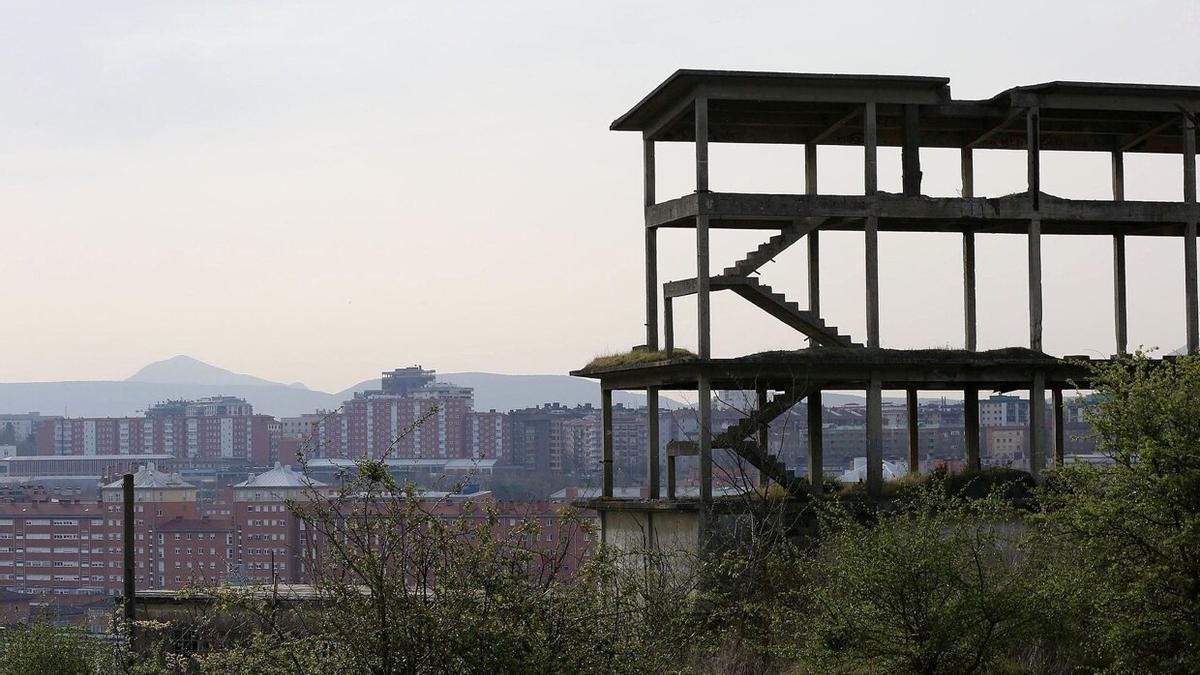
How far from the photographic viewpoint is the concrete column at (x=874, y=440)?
33375mm

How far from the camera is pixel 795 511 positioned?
33.0m

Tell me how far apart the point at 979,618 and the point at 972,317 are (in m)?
15.7

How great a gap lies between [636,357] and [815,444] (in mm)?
4258

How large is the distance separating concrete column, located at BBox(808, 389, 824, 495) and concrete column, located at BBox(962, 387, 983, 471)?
312cm

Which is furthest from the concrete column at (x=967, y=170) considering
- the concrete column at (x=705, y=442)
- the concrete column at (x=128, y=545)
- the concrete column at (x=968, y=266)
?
the concrete column at (x=128, y=545)

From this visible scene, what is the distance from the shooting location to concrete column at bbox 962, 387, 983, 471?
3688 centimetres

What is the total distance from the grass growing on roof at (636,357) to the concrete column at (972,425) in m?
6.79

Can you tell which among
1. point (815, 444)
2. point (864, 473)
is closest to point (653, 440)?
point (815, 444)

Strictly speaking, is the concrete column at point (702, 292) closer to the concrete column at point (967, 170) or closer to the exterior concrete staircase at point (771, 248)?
the exterior concrete staircase at point (771, 248)

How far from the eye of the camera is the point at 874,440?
33875 mm

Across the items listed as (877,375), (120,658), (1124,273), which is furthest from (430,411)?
(1124,273)

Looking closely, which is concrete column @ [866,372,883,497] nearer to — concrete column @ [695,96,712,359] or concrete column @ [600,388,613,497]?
concrete column @ [695,96,712,359]

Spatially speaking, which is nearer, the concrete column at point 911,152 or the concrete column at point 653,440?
the concrete column at point 911,152

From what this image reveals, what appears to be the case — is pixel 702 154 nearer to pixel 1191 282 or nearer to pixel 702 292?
pixel 702 292
